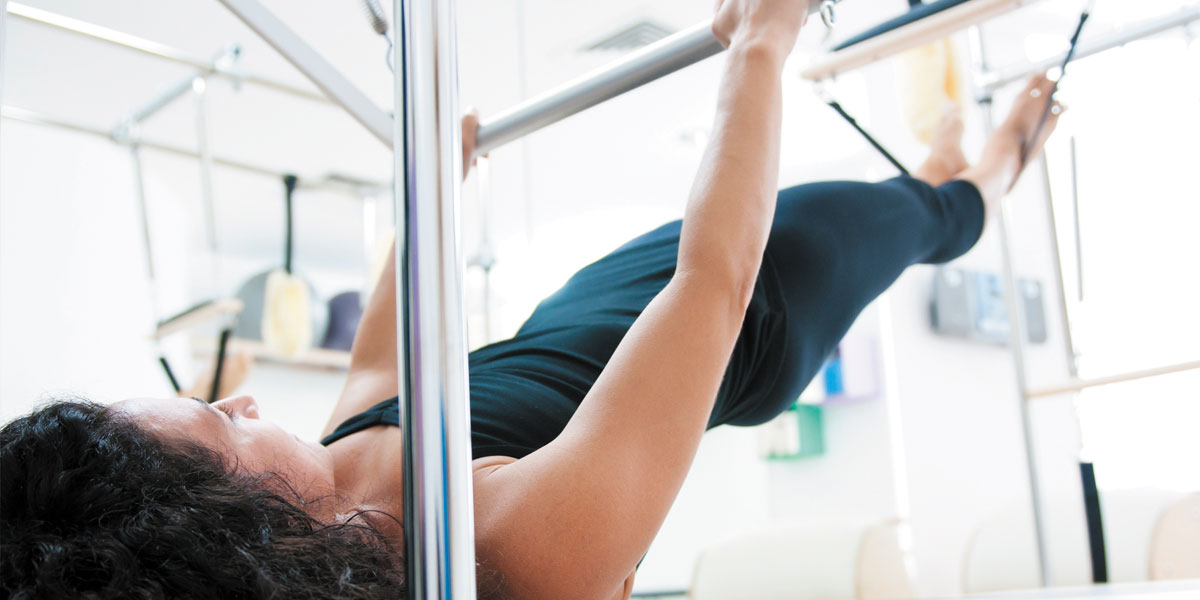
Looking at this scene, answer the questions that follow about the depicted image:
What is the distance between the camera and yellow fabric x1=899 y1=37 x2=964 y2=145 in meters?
1.92

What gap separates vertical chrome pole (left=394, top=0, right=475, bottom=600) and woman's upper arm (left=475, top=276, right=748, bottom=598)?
8.3 inches

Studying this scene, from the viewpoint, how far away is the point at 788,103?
157 inches

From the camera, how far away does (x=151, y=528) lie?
67cm

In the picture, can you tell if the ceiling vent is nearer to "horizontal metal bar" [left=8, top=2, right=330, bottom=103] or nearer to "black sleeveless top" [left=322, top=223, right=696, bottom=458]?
"horizontal metal bar" [left=8, top=2, right=330, bottom=103]

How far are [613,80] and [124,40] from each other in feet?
4.13

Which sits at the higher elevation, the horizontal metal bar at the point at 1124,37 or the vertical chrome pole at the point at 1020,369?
the horizontal metal bar at the point at 1124,37

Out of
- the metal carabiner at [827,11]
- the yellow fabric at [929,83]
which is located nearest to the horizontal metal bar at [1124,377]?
the yellow fabric at [929,83]

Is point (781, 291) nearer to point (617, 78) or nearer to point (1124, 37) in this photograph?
point (617, 78)

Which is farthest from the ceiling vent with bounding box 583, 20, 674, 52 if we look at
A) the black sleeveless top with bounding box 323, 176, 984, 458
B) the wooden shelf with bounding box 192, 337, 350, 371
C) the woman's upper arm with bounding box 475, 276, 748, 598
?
the woman's upper arm with bounding box 475, 276, 748, 598

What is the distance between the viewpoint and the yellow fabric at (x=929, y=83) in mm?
1921

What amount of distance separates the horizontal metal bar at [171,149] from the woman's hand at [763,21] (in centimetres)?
74

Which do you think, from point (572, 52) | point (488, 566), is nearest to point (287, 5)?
→ point (572, 52)

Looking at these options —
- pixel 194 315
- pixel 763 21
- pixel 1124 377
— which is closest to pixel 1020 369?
pixel 1124 377

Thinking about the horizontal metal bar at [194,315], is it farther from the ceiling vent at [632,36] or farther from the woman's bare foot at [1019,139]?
the ceiling vent at [632,36]
